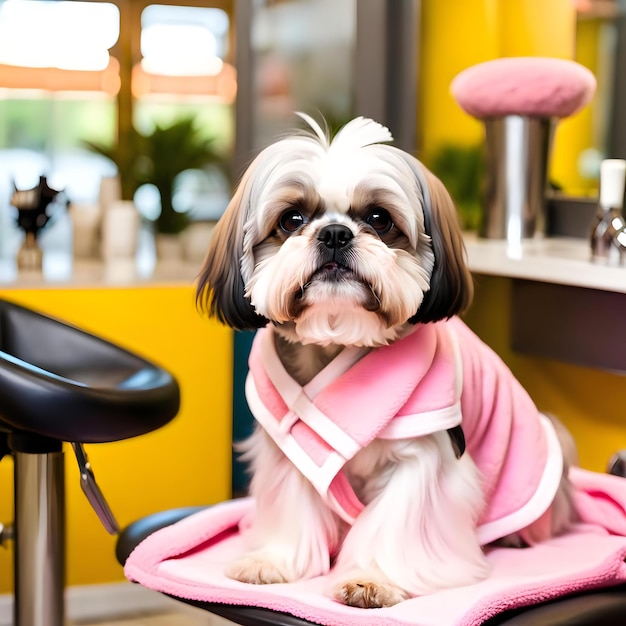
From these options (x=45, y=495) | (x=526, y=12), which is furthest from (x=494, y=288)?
(x=45, y=495)

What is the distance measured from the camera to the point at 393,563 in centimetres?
140

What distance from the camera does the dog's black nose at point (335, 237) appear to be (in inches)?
52.1

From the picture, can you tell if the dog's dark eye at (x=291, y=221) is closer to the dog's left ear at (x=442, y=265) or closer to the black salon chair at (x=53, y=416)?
the dog's left ear at (x=442, y=265)

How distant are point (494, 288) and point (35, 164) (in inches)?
61.3

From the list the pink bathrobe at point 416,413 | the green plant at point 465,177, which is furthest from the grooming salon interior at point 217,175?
the pink bathrobe at point 416,413

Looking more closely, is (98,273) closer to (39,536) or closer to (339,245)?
(39,536)

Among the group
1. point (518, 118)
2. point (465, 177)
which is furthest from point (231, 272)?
point (465, 177)

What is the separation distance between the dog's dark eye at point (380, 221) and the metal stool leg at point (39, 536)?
0.75 metres

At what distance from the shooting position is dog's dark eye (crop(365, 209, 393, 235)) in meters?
1.39

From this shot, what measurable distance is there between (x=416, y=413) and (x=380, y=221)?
257 millimetres

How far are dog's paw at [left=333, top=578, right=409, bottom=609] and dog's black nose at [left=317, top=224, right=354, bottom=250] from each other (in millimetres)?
425

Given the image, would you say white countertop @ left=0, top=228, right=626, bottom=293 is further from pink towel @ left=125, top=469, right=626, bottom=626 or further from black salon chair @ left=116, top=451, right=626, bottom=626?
black salon chair @ left=116, top=451, right=626, bottom=626

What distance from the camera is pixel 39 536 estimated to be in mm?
1838

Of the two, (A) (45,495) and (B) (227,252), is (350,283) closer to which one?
(B) (227,252)
